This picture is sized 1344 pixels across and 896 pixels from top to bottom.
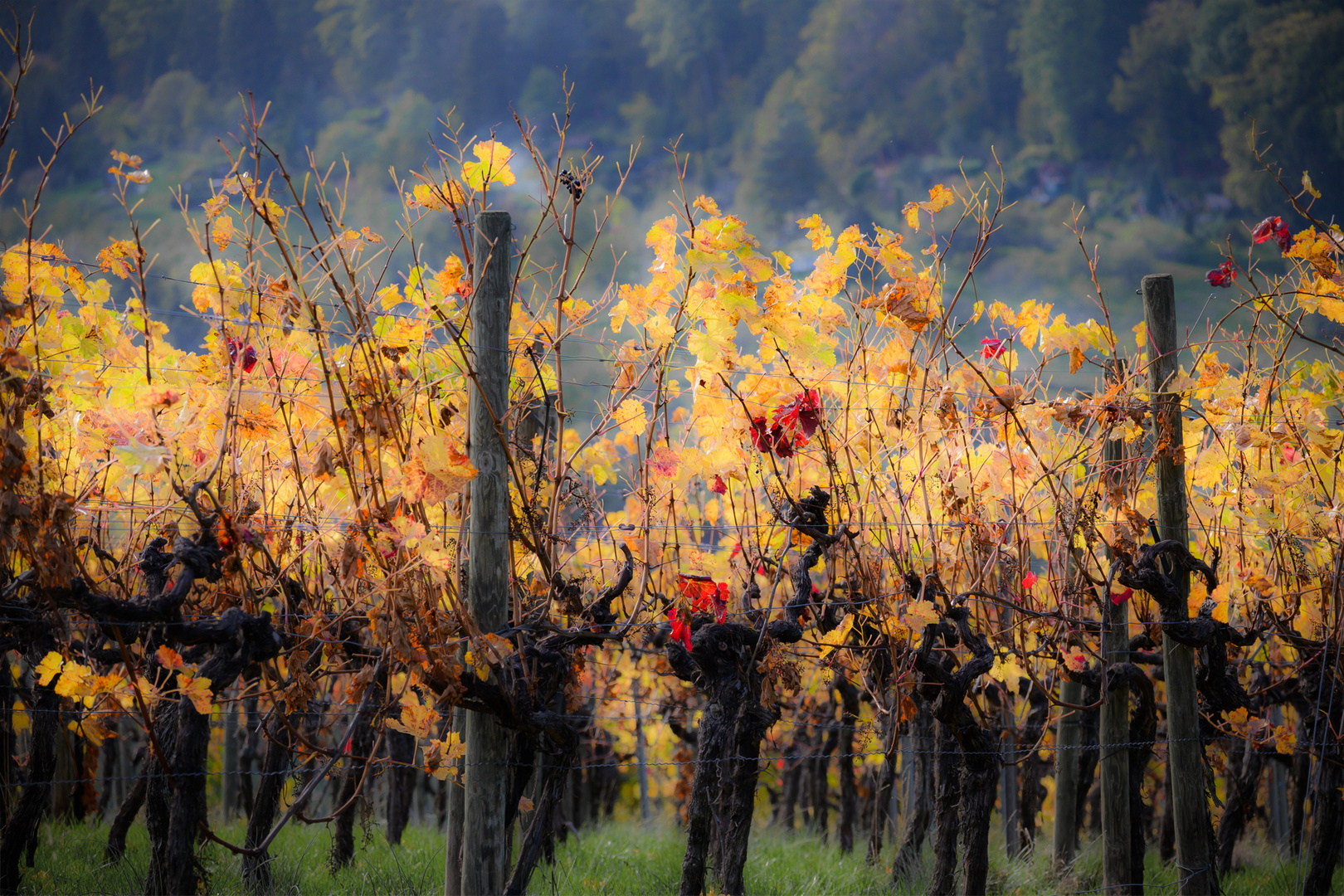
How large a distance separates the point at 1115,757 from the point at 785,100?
2245 inches

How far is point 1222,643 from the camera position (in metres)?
3.89

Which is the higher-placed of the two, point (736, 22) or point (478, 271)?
point (736, 22)

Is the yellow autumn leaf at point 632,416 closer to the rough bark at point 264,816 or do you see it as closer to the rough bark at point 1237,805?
the rough bark at point 264,816

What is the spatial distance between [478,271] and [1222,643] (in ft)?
10.9

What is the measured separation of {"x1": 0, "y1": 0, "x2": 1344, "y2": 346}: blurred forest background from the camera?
1864 inches

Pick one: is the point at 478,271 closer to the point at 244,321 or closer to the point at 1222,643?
the point at 244,321

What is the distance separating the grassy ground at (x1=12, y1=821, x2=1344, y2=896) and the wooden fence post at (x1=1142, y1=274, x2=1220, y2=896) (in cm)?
89

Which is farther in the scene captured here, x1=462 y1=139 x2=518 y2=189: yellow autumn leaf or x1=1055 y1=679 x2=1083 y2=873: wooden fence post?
x1=1055 y1=679 x2=1083 y2=873: wooden fence post

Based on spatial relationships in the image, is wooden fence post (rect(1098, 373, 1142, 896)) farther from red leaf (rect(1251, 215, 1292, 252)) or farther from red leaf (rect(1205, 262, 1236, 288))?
red leaf (rect(1251, 215, 1292, 252))

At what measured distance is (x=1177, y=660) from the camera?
3.80 metres

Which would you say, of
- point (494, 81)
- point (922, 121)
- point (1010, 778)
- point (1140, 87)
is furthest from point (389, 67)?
point (1010, 778)

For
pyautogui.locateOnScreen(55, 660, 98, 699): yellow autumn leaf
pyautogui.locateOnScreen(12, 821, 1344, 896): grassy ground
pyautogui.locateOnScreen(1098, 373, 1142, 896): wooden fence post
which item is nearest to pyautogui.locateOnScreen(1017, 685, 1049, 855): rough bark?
pyautogui.locateOnScreen(12, 821, 1344, 896): grassy ground

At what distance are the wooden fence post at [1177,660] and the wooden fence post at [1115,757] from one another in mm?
270

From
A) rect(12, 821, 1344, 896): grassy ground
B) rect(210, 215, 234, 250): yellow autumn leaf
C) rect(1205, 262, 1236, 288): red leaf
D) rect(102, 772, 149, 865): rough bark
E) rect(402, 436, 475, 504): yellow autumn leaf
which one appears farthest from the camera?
rect(102, 772, 149, 865): rough bark
